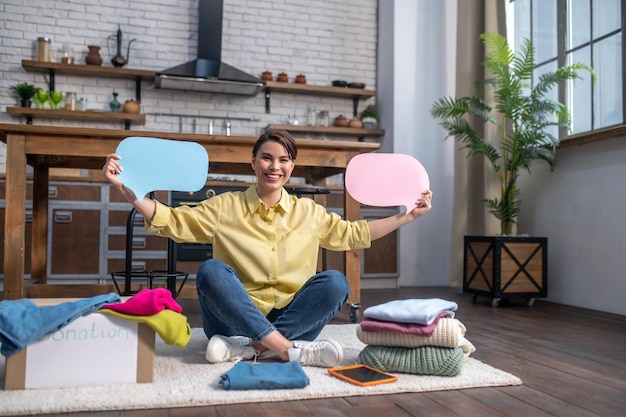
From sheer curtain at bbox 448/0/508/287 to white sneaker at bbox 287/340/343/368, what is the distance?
9.25 ft

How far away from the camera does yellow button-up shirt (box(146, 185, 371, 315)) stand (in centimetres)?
186

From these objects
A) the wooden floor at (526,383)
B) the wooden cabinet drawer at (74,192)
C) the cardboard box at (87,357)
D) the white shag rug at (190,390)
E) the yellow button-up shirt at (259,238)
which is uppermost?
the wooden cabinet drawer at (74,192)

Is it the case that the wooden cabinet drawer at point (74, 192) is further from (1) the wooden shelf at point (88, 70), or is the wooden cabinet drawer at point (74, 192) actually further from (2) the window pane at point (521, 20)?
(2) the window pane at point (521, 20)

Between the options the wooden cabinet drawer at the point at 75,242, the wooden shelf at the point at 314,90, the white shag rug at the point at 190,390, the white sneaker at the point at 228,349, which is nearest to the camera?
the white shag rug at the point at 190,390

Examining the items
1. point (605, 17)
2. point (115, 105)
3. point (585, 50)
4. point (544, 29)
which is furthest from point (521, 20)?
point (115, 105)

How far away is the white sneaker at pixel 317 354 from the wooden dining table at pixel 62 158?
1078 millimetres

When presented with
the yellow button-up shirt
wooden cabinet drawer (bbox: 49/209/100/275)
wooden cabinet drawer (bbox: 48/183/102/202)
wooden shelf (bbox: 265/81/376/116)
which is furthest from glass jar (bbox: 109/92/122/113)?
the yellow button-up shirt

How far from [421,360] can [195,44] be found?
404 cm

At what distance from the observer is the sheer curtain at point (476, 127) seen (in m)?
4.36

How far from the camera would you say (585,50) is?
380 centimetres

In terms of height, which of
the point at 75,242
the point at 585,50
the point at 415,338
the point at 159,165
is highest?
the point at 585,50

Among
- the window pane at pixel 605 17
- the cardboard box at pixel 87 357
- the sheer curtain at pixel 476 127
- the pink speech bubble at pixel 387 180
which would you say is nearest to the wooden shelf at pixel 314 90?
the sheer curtain at pixel 476 127

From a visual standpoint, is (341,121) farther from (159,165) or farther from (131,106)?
(159,165)

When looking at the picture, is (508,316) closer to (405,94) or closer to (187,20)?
(405,94)
